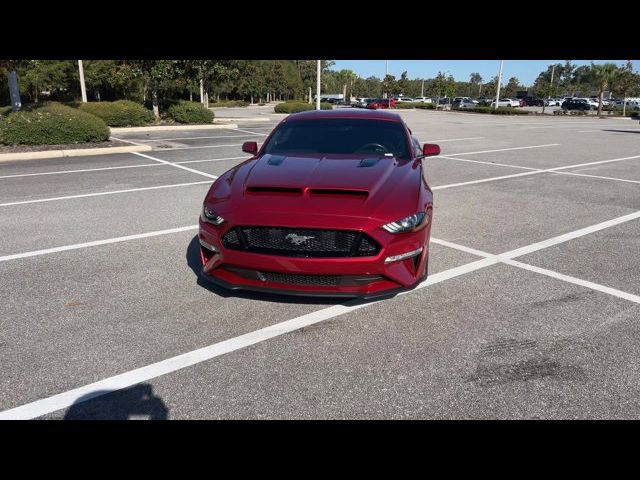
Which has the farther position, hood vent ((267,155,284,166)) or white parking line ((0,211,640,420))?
hood vent ((267,155,284,166))

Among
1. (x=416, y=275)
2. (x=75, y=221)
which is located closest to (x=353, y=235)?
(x=416, y=275)

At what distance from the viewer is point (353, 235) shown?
135 inches

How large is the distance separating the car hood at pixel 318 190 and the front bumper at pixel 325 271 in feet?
0.75

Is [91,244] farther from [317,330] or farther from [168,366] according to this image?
[317,330]

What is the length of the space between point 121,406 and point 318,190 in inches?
80.1

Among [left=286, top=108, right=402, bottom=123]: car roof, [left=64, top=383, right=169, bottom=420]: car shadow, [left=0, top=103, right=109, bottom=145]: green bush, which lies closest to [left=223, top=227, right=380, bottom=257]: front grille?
[left=64, top=383, right=169, bottom=420]: car shadow

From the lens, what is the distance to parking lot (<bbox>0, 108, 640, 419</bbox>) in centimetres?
276

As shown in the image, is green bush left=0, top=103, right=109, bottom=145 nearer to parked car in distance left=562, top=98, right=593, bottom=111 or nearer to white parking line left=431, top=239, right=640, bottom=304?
white parking line left=431, top=239, right=640, bottom=304

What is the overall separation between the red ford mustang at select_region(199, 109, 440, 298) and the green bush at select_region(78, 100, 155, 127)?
19865 mm

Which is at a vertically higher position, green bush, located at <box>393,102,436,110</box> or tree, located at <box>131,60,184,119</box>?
tree, located at <box>131,60,184,119</box>
